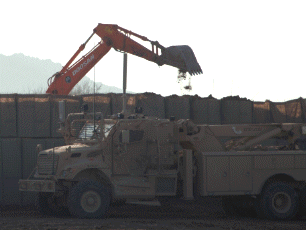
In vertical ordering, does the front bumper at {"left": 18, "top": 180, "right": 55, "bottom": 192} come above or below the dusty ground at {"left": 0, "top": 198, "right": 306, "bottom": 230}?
above

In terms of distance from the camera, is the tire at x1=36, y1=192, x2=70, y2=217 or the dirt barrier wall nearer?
the tire at x1=36, y1=192, x2=70, y2=217

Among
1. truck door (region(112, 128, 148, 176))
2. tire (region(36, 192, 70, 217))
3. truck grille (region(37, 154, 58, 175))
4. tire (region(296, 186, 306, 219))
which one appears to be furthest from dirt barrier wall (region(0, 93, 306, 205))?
tire (region(296, 186, 306, 219))

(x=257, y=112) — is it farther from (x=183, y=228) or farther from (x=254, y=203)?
(x=183, y=228)

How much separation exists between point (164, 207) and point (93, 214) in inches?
141

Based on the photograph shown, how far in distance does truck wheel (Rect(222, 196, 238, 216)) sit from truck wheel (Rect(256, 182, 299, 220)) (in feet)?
3.96

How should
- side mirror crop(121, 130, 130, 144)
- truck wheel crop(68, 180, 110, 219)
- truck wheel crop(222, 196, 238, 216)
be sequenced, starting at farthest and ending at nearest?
truck wheel crop(222, 196, 238, 216) < side mirror crop(121, 130, 130, 144) < truck wheel crop(68, 180, 110, 219)

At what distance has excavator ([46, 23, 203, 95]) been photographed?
1703 cm

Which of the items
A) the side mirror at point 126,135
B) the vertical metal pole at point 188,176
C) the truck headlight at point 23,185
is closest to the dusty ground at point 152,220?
the vertical metal pole at point 188,176

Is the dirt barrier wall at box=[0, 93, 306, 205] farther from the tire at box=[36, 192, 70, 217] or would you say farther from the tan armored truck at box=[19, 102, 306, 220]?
the tan armored truck at box=[19, 102, 306, 220]

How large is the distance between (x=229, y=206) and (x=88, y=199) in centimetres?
413

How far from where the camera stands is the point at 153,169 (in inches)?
490

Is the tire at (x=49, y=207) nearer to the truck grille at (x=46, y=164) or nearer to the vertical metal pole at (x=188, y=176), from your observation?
the truck grille at (x=46, y=164)

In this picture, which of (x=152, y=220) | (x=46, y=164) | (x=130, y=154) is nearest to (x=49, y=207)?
(x=46, y=164)

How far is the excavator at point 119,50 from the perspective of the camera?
17031mm
